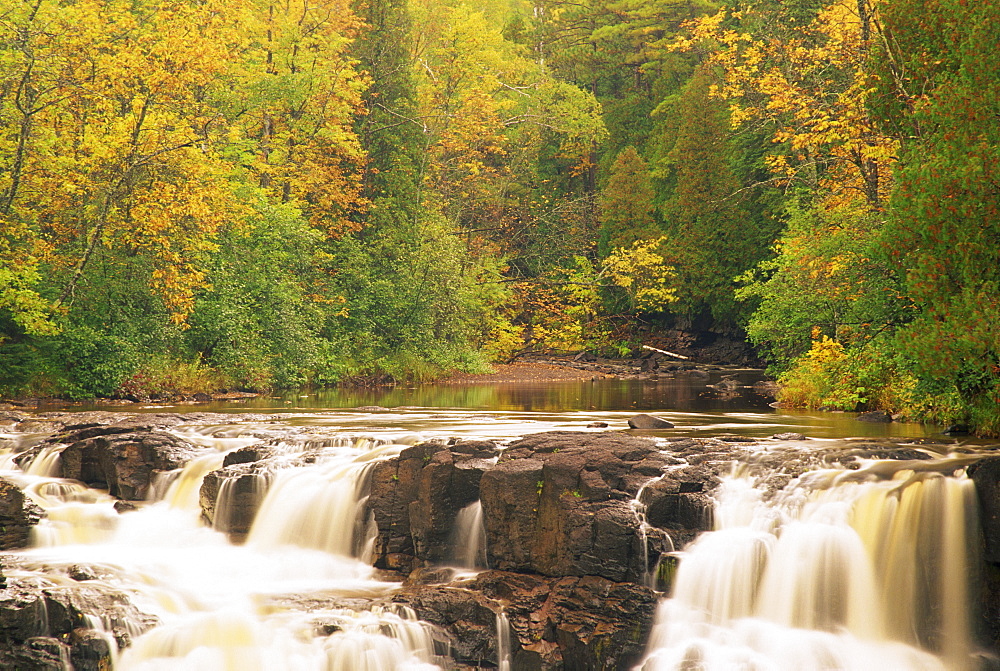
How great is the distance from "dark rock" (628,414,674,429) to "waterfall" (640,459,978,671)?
5669 millimetres

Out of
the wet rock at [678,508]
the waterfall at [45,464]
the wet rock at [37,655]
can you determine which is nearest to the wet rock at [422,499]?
the wet rock at [678,508]

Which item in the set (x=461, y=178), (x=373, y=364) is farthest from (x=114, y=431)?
(x=461, y=178)

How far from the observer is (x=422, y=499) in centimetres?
1257

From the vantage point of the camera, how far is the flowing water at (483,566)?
1011 centimetres

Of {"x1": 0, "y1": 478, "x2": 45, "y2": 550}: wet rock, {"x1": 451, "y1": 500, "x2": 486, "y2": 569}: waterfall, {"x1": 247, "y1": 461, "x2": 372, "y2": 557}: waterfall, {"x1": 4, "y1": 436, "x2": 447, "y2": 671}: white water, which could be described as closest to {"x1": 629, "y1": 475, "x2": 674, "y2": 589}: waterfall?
{"x1": 451, "y1": 500, "x2": 486, "y2": 569}: waterfall

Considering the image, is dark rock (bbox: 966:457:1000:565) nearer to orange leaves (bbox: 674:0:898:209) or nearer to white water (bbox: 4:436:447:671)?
white water (bbox: 4:436:447:671)

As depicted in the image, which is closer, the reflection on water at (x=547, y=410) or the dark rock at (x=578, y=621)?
the dark rock at (x=578, y=621)

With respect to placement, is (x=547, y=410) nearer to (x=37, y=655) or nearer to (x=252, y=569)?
(x=252, y=569)

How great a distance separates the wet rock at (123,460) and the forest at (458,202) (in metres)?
8.23

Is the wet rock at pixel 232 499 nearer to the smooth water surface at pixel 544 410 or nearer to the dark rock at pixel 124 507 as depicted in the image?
the dark rock at pixel 124 507

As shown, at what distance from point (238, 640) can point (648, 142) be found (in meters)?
46.0

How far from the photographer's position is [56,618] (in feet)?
32.7

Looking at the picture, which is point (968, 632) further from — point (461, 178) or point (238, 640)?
point (461, 178)

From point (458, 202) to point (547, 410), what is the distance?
24.1 m
